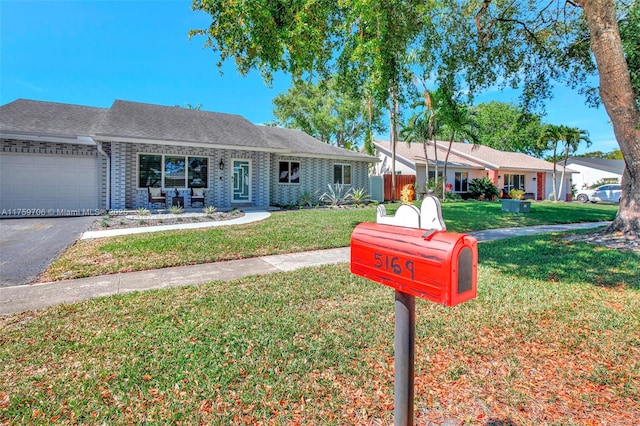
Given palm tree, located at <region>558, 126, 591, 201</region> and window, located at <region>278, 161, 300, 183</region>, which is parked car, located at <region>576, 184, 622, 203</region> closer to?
palm tree, located at <region>558, 126, 591, 201</region>

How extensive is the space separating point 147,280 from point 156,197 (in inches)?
381

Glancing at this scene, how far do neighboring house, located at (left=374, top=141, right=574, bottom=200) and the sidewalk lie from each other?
59.4 feet

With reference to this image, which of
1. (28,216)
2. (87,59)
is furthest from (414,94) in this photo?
(87,59)

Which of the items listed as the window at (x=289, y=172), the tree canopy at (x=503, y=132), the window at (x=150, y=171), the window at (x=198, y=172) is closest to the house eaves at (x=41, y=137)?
the window at (x=150, y=171)

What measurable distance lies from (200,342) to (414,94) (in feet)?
27.9

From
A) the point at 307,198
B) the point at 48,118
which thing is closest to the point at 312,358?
the point at 307,198

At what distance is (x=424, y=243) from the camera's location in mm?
1299

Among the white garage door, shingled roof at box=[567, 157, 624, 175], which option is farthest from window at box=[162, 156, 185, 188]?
shingled roof at box=[567, 157, 624, 175]

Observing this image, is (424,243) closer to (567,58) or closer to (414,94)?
(414,94)

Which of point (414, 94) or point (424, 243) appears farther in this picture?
point (414, 94)

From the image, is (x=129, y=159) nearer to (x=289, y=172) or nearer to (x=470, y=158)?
(x=289, y=172)

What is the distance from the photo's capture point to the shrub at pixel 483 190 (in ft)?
81.7

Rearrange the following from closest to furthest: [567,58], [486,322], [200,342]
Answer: [200,342] → [486,322] → [567,58]

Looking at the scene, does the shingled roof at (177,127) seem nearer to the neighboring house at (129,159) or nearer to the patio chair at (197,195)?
the neighboring house at (129,159)
